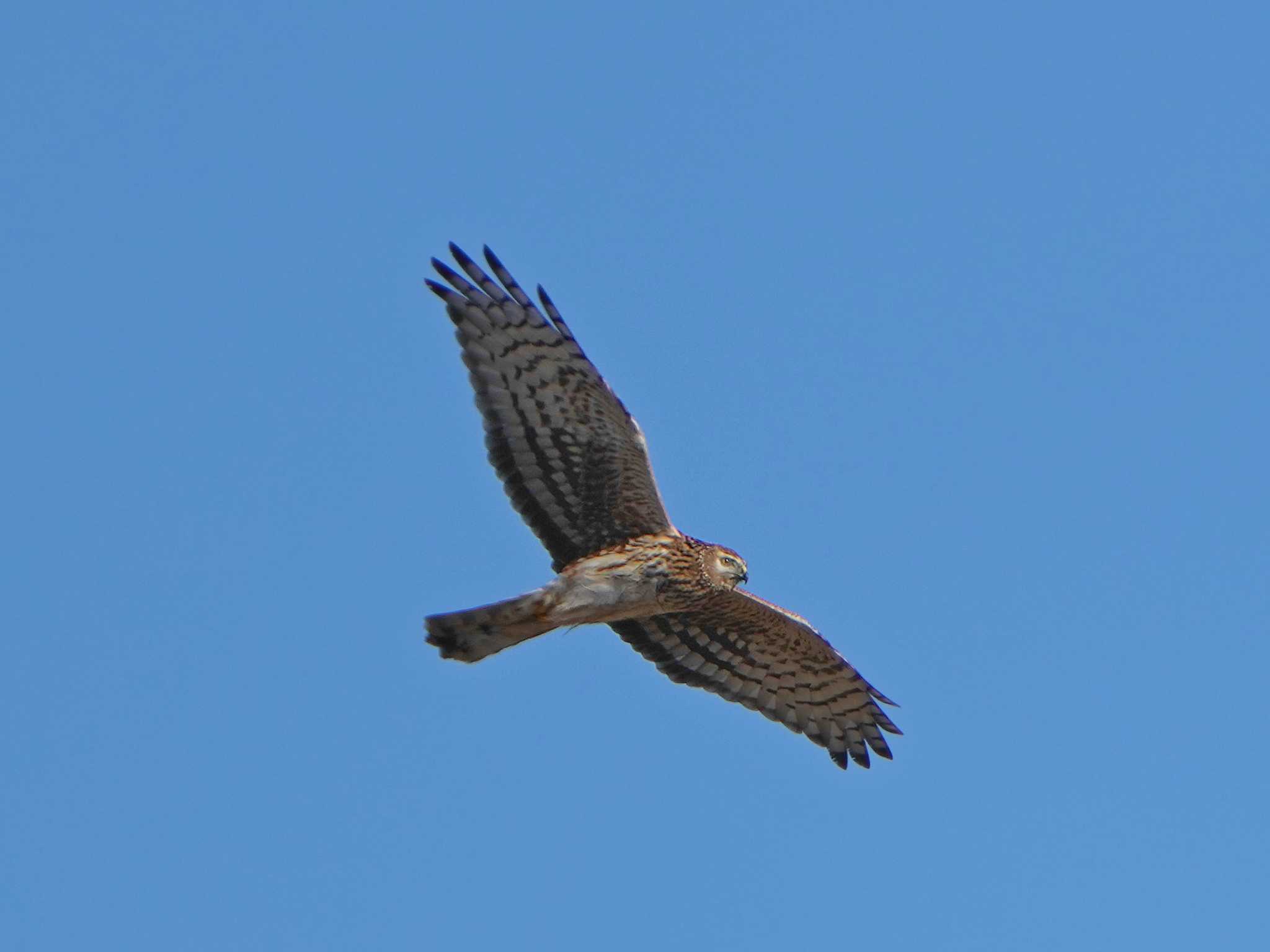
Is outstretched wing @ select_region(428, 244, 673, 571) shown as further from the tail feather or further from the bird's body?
the tail feather

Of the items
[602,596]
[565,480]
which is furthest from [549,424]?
[602,596]

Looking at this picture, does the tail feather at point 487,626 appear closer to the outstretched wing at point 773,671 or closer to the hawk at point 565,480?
the hawk at point 565,480

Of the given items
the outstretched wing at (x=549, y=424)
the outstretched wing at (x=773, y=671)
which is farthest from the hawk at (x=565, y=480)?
the outstretched wing at (x=773, y=671)

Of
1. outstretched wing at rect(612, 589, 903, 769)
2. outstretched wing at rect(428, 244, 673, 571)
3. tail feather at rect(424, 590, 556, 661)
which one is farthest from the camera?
outstretched wing at rect(612, 589, 903, 769)

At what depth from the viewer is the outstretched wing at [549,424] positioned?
43.6ft

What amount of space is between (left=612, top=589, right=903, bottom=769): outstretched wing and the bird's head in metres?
0.59

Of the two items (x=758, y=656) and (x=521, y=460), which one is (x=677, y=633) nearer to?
(x=758, y=656)

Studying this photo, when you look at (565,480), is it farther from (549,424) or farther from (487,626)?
(487,626)

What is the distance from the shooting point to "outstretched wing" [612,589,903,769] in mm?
14375

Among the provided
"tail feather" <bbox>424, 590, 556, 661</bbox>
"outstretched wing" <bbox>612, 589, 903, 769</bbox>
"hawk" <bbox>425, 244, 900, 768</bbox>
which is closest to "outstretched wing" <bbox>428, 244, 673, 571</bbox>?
"hawk" <bbox>425, 244, 900, 768</bbox>

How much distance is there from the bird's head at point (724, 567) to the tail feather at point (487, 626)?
1.11m

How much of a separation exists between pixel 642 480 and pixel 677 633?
150cm

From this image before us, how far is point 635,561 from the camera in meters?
13.2

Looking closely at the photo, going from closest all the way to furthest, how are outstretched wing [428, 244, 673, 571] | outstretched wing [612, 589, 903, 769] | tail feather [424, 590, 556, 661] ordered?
tail feather [424, 590, 556, 661] < outstretched wing [428, 244, 673, 571] < outstretched wing [612, 589, 903, 769]
